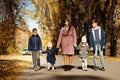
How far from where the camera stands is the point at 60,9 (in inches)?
2044

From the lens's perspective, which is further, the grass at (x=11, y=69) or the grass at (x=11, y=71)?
the grass at (x=11, y=69)

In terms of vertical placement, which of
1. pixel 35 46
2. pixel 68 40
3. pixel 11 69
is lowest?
pixel 11 69

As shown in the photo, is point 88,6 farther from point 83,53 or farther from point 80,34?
point 83,53

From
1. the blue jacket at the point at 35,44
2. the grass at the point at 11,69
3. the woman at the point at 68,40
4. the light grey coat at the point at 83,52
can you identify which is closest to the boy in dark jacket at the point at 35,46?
the blue jacket at the point at 35,44

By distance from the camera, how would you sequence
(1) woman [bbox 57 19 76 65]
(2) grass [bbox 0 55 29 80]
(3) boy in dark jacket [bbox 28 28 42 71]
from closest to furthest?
(2) grass [bbox 0 55 29 80] < (1) woman [bbox 57 19 76 65] < (3) boy in dark jacket [bbox 28 28 42 71]

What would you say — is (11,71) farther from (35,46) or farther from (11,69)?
(35,46)

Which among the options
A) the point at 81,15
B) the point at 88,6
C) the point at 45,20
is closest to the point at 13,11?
the point at 88,6

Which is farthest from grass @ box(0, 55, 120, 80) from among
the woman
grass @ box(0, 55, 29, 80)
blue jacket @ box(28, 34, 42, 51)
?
the woman

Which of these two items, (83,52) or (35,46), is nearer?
(83,52)

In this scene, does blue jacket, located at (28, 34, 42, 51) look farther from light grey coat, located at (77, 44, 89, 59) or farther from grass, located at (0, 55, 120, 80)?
light grey coat, located at (77, 44, 89, 59)

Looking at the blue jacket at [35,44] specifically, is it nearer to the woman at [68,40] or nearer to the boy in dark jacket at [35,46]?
the boy in dark jacket at [35,46]

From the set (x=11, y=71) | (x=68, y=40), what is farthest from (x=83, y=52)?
(x=11, y=71)

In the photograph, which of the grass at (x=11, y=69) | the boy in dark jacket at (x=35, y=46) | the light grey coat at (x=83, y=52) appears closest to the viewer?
the grass at (x=11, y=69)

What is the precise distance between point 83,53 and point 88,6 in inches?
1027
